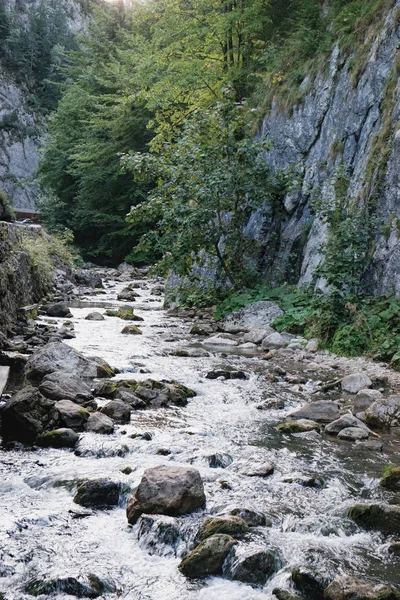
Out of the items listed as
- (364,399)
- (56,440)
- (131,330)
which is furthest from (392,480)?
(131,330)

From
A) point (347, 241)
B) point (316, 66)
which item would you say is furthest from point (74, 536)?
point (316, 66)

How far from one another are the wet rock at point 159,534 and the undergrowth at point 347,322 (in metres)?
5.17

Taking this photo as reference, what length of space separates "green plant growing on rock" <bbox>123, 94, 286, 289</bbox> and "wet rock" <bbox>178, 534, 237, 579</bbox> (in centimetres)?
963

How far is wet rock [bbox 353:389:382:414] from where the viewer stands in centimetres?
612

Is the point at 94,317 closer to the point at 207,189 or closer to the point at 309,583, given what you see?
the point at 207,189

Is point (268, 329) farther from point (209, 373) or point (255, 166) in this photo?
point (255, 166)

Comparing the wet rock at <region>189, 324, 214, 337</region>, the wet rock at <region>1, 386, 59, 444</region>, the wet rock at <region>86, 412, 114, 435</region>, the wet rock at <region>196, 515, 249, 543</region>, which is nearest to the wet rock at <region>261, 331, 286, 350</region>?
the wet rock at <region>189, 324, 214, 337</region>

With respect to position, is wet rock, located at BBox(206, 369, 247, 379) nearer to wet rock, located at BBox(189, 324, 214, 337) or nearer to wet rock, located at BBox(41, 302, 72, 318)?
wet rock, located at BBox(189, 324, 214, 337)

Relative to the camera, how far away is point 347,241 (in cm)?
938

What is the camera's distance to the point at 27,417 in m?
4.84

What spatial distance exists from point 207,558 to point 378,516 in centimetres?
120

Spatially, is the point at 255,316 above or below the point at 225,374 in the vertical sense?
above

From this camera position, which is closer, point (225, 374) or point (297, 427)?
point (297, 427)

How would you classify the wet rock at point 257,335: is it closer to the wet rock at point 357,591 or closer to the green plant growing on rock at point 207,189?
the green plant growing on rock at point 207,189
